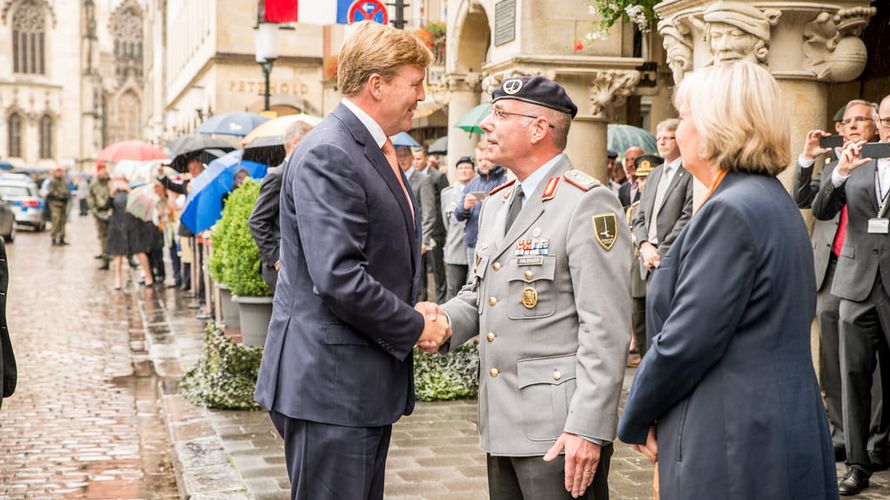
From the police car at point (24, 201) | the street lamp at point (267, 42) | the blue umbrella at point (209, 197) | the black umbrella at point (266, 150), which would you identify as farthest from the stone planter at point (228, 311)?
the police car at point (24, 201)

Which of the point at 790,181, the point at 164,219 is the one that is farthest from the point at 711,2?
the point at 164,219

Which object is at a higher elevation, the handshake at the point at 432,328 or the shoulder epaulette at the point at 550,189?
the shoulder epaulette at the point at 550,189

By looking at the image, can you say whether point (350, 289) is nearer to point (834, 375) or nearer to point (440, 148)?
point (834, 375)

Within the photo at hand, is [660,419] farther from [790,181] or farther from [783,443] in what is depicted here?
[790,181]

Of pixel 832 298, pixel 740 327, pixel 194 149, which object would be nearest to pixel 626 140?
pixel 194 149

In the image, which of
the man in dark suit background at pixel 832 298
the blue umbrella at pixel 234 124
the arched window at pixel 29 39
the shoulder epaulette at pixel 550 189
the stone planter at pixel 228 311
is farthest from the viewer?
the arched window at pixel 29 39

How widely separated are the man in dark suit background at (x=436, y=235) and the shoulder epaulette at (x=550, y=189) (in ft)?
32.0

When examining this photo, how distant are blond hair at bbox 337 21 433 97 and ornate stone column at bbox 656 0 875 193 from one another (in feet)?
13.2

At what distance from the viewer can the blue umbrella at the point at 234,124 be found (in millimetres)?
18516

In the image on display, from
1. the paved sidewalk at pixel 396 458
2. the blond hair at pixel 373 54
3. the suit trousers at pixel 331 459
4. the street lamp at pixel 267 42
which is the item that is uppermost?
the street lamp at pixel 267 42

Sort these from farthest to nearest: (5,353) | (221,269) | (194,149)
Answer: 1. (194,149)
2. (221,269)
3. (5,353)

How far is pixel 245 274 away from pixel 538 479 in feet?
19.5

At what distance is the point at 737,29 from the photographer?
23.3 ft

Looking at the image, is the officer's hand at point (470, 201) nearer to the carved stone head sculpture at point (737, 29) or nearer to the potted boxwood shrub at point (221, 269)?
the potted boxwood shrub at point (221, 269)
